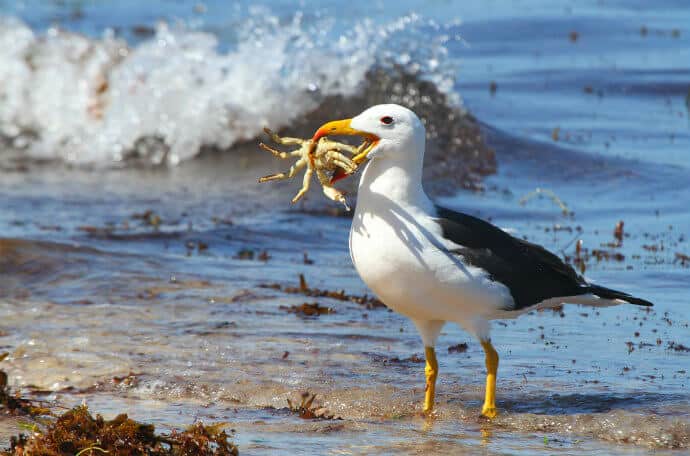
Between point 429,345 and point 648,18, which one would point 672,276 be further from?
point 648,18

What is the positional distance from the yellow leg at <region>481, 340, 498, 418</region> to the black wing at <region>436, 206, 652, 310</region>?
0.87 ft

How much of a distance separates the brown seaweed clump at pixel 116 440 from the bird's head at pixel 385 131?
59.3 inches

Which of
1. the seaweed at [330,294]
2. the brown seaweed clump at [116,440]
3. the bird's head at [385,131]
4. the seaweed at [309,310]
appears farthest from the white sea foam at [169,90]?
the brown seaweed clump at [116,440]

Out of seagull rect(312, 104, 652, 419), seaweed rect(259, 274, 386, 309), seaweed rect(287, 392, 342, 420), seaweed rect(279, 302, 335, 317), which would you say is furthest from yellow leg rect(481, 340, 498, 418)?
seaweed rect(259, 274, 386, 309)

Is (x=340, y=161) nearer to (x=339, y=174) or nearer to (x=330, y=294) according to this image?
(x=339, y=174)

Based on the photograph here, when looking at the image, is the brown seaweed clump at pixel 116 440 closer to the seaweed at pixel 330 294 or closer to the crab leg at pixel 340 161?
the crab leg at pixel 340 161

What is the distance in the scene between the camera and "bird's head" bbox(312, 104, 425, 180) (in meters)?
5.39

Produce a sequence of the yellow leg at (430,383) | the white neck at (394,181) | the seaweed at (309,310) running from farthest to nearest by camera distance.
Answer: the seaweed at (309,310), the yellow leg at (430,383), the white neck at (394,181)

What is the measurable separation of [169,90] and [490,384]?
35.5 ft

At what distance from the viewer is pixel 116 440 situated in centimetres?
468

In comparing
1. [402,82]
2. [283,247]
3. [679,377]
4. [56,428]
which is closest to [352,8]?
[402,82]

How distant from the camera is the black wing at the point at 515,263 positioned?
218 inches

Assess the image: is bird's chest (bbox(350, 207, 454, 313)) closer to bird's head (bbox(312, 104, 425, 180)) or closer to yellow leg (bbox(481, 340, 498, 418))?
bird's head (bbox(312, 104, 425, 180))

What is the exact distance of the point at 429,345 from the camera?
233 inches
